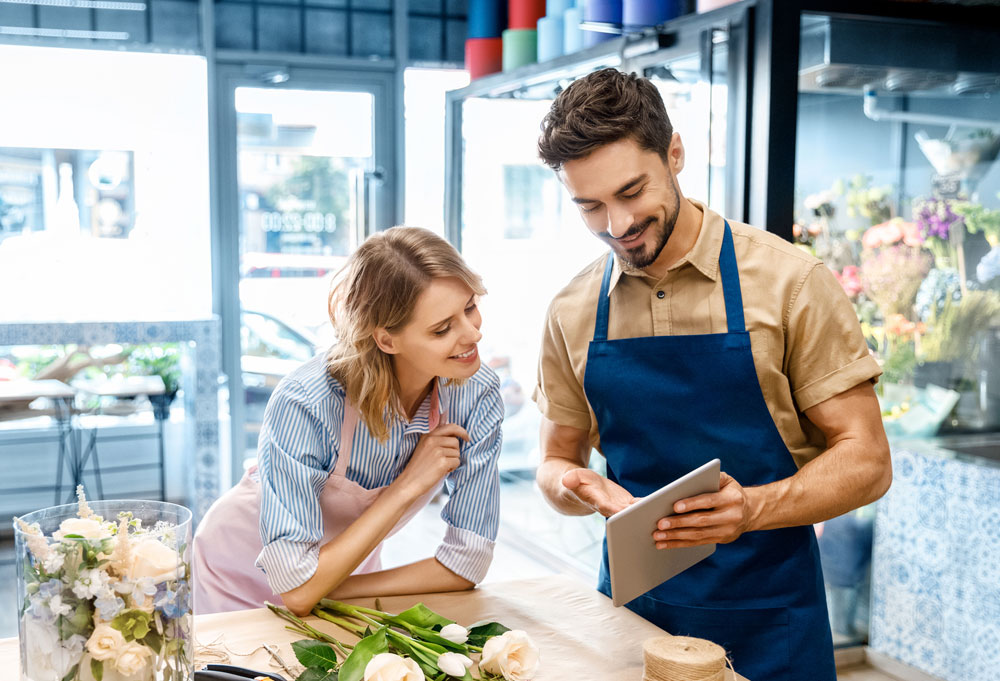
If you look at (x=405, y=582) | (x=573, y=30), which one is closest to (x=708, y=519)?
(x=405, y=582)

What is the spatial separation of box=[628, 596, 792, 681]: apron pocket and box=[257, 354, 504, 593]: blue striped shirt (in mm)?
401

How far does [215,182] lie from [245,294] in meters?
0.63

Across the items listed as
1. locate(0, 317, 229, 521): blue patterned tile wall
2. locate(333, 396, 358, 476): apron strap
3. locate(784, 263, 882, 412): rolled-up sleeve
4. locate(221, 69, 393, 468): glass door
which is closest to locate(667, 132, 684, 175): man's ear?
locate(784, 263, 882, 412): rolled-up sleeve

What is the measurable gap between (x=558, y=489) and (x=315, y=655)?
1.91 feet

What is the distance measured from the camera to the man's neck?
1688 mm

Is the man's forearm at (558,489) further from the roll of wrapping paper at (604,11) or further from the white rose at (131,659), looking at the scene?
the roll of wrapping paper at (604,11)

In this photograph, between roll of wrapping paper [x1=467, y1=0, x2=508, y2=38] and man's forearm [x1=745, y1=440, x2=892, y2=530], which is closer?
man's forearm [x1=745, y1=440, x2=892, y2=530]

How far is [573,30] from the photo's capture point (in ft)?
12.6

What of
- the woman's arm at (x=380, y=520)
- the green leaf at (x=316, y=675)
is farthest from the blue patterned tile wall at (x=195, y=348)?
the green leaf at (x=316, y=675)

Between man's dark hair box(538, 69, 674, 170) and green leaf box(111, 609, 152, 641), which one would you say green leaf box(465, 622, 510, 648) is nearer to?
green leaf box(111, 609, 152, 641)

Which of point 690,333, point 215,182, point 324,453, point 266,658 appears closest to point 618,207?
point 690,333

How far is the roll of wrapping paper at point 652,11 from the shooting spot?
3.26 meters

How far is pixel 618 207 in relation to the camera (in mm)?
1590

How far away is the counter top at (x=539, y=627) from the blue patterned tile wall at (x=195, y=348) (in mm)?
3142
